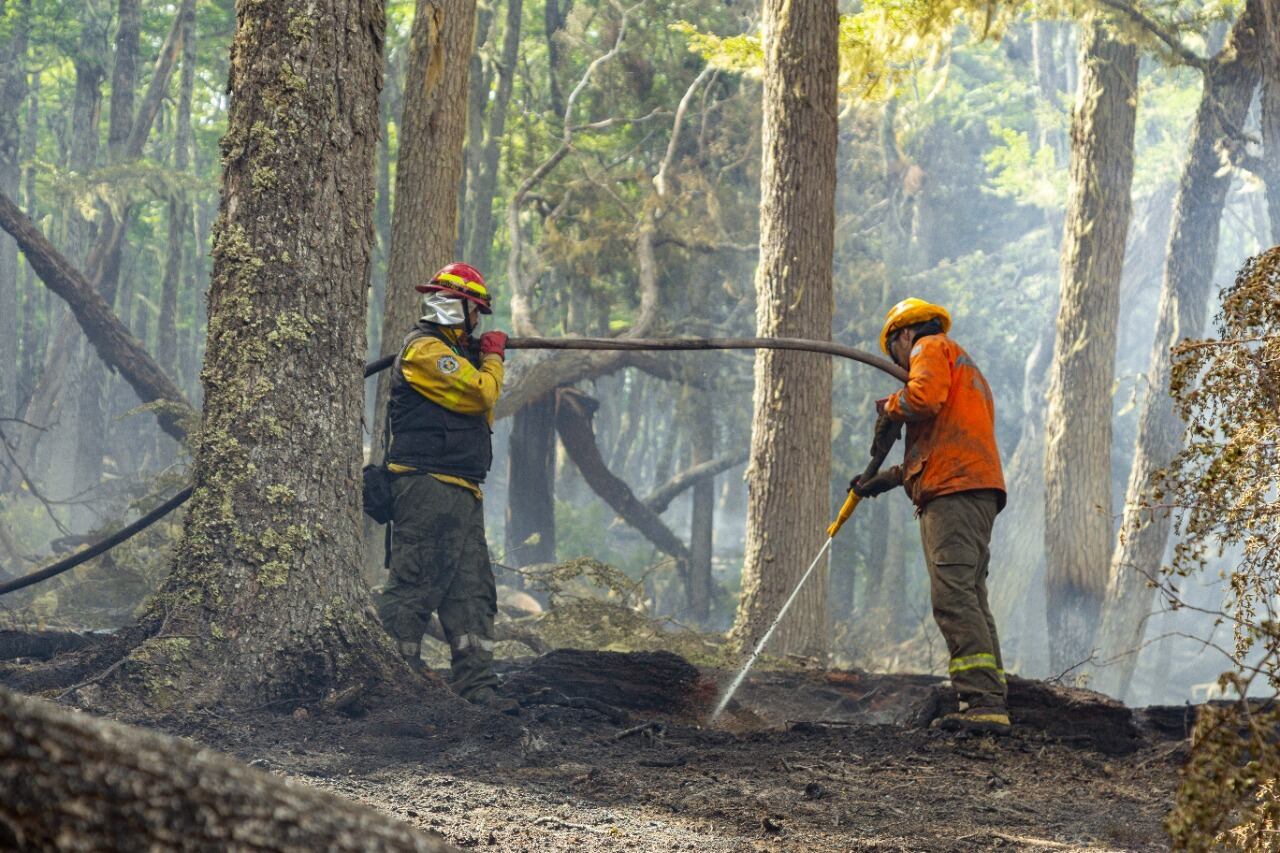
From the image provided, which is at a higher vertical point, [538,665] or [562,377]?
[562,377]

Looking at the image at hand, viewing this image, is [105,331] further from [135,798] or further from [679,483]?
[135,798]

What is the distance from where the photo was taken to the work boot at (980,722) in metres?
6.11

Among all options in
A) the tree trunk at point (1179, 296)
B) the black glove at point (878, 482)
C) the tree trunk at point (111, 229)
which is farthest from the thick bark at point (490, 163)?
the black glove at point (878, 482)

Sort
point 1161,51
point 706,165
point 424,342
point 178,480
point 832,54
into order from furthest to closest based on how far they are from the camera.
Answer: point 706,165 → point 1161,51 → point 178,480 → point 832,54 → point 424,342

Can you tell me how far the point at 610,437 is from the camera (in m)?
34.8

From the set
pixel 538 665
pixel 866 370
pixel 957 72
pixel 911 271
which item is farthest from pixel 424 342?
pixel 957 72

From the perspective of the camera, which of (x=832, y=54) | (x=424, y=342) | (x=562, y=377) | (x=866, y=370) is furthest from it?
(x=866, y=370)

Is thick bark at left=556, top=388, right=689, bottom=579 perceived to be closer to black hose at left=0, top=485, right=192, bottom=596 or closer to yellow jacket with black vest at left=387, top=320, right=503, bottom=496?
yellow jacket with black vest at left=387, top=320, right=503, bottom=496

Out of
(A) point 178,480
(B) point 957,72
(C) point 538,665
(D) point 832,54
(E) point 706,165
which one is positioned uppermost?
(B) point 957,72

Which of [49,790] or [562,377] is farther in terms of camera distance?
[562,377]

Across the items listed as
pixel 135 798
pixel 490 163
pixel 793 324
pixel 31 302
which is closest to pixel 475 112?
pixel 490 163

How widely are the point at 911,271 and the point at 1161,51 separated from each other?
14.5 m

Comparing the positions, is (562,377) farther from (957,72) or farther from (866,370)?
(957,72)

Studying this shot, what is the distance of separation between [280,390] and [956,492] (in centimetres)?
358
